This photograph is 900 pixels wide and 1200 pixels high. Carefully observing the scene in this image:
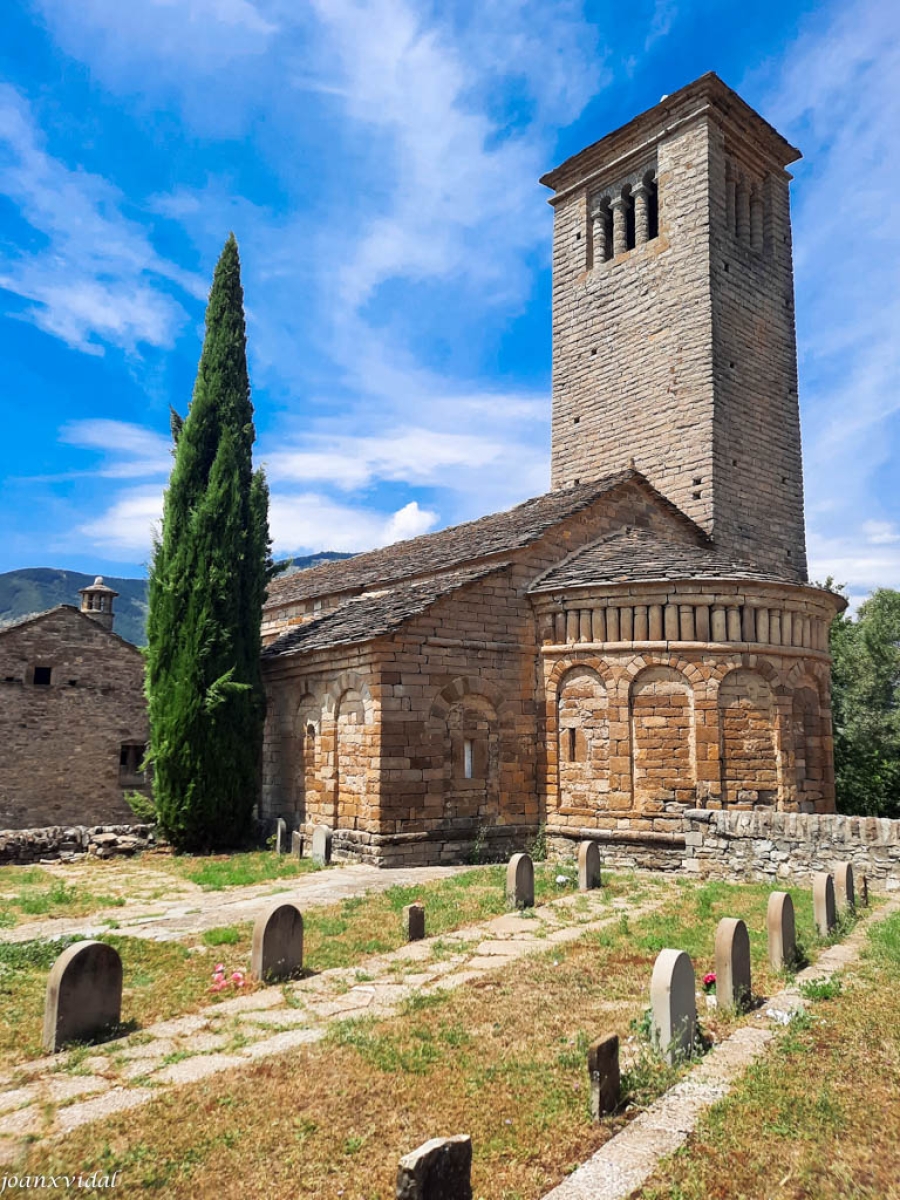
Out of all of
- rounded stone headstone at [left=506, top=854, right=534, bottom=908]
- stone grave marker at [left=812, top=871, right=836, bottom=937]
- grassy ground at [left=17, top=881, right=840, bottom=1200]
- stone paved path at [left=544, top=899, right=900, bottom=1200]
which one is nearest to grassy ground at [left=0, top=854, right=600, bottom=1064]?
rounded stone headstone at [left=506, top=854, right=534, bottom=908]

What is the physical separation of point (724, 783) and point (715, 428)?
10735 mm

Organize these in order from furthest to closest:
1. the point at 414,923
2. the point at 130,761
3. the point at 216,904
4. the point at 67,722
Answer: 1. the point at 130,761
2. the point at 67,722
3. the point at 216,904
4. the point at 414,923

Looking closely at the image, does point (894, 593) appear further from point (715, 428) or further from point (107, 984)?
point (107, 984)

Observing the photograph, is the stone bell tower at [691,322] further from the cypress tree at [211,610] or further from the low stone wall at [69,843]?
the low stone wall at [69,843]

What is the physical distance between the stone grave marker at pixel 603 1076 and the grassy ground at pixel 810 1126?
1.66 ft

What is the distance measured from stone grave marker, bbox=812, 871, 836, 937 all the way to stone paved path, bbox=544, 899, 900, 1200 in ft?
7.15

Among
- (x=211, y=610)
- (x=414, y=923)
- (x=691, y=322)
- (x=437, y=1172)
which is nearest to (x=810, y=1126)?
(x=437, y=1172)

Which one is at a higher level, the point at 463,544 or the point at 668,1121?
the point at 463,544

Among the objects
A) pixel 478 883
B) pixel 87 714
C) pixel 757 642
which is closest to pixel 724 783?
pixel 757 642

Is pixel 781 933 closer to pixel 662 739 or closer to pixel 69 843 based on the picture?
pixel 662 739

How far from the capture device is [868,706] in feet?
93.1

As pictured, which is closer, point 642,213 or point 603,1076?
point 603,1076

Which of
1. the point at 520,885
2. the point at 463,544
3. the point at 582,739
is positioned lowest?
the point at 520,885

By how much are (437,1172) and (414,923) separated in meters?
5.04
